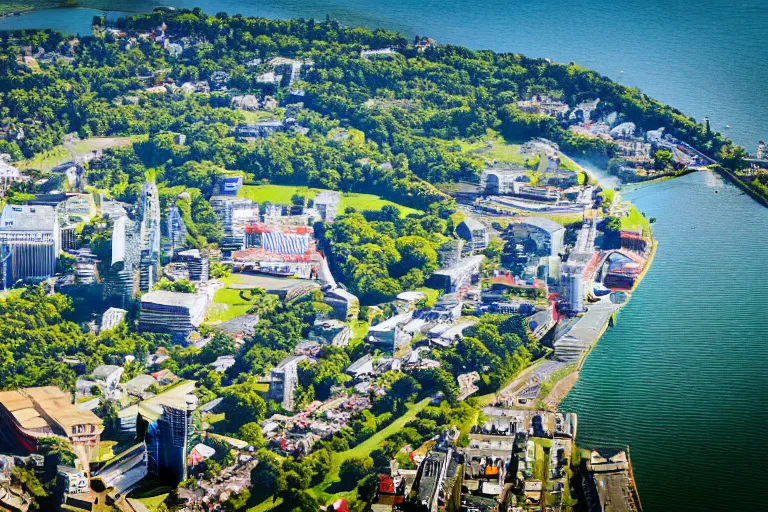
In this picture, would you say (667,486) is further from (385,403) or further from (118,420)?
(118,420)

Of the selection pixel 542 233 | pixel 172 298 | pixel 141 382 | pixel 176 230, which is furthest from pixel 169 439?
pixel 542 233

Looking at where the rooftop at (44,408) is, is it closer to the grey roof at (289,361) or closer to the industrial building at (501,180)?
the grey roof at (289,361)

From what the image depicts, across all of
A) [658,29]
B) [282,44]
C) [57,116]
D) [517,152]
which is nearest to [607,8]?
[658,29]

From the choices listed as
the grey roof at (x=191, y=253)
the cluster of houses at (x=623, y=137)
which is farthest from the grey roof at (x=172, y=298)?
the cluster of houses at (x=623, y=137)

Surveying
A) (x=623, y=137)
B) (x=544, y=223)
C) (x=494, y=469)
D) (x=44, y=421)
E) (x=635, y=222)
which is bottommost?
(x=44, y=421)

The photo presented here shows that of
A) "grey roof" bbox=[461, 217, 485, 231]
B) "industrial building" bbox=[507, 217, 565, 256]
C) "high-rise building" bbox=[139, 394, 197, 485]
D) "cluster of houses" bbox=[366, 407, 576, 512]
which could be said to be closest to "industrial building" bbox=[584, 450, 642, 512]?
"cluster of houses" bbox=[366, 407, 576, 512]

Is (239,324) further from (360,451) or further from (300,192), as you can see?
(300,192)
